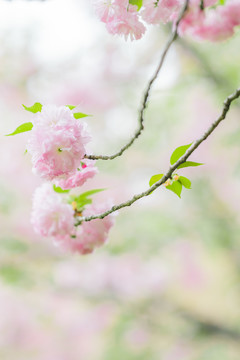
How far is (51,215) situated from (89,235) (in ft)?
0.38

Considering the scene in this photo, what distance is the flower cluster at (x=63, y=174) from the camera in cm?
83

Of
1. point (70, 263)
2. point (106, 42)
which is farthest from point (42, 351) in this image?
point (106, 42)

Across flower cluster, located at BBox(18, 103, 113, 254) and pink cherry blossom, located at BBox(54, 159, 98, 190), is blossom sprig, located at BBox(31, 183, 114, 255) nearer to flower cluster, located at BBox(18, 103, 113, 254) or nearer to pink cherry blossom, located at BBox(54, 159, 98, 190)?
flower cluster, located at BBox(18, 103, 113, 254)

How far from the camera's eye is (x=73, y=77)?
403 cm

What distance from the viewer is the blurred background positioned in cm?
360

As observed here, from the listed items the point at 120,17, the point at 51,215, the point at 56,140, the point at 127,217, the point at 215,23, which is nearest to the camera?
the point at 56,140

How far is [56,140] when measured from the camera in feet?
2.69

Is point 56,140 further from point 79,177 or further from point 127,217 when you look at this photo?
point 127,217

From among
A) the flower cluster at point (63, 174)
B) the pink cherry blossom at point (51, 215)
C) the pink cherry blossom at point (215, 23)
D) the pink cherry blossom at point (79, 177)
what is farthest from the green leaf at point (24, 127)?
the pink cherry blossom at point (215, 23)

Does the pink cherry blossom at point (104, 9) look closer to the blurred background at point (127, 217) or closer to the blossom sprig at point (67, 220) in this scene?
the blossom sprig at point (67, 220)

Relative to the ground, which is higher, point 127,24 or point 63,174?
point 127,24

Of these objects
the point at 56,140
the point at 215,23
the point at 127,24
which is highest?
the point at 215,23

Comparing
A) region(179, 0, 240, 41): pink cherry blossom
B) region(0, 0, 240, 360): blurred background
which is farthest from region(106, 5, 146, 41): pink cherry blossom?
region(0, 0, 240, 360): blurred background

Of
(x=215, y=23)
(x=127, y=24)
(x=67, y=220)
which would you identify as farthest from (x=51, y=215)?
(x=215, y=23)
